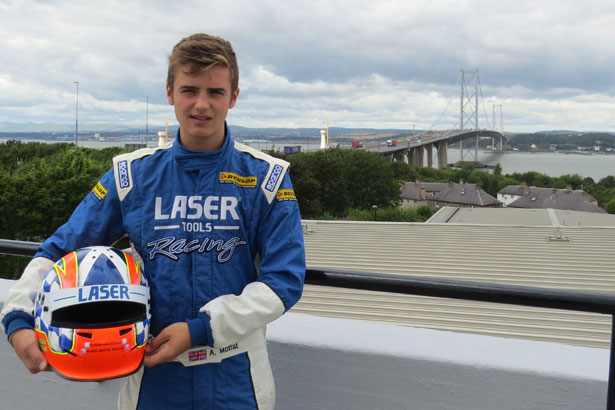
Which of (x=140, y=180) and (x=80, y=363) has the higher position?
(x=140, y=180)

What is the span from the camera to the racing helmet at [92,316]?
3.76 feet

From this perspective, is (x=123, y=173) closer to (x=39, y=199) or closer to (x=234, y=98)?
(x=234, y=98)

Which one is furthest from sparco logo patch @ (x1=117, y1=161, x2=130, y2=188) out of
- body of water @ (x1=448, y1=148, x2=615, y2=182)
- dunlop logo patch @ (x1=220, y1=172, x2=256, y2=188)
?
body of water @ (x1=448, y1=148, x2=615, y2=182)

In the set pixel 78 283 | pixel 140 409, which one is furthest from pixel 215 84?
pixel 140 409

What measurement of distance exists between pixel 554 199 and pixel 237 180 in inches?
2607

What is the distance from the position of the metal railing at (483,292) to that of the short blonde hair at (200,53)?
27.0 inches

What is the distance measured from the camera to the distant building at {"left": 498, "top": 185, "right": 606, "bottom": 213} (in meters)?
58.0

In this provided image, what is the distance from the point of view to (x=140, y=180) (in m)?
1.36

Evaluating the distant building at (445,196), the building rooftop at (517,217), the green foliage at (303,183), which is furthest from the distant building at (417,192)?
the building rooftop at (517,217)

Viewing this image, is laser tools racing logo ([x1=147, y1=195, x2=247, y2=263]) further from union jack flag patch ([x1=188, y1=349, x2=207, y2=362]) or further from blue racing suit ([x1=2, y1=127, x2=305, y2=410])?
union jack flag patch ([x1=188, y1=349, x2=207, y2=362])

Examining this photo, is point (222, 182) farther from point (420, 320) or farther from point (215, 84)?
point (420, 320)

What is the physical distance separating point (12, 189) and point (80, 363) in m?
27.1

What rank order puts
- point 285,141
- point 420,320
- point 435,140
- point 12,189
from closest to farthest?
point 420,320
point 12,189
point 435,140
point 285,141

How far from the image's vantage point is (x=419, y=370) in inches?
65.2
